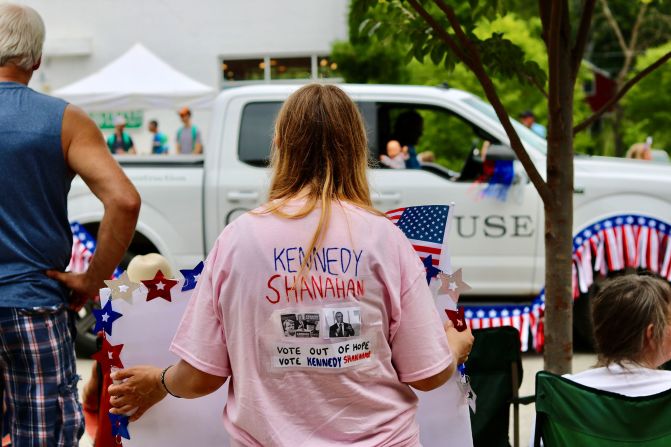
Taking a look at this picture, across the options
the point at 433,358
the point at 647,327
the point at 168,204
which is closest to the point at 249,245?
the point at 433,358

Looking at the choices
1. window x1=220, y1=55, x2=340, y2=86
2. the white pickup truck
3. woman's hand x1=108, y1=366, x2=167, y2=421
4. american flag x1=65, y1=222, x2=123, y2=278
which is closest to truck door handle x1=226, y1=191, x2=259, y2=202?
the white pickup truck

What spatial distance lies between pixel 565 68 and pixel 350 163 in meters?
1.84

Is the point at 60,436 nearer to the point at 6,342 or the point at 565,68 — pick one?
the point at 6,342

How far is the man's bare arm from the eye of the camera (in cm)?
294

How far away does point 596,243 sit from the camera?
23.6 ft

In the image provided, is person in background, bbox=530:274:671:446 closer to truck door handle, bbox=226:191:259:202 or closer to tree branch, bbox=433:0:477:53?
tree branch, bbox=433:0:477:53

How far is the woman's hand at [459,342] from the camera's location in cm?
239

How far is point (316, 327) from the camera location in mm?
2064

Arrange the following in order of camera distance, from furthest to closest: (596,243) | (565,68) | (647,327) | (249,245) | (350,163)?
(596,243)
(565,68)
(647,327)
(350,163)
(249,245)

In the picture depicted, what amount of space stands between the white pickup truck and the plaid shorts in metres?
4.34

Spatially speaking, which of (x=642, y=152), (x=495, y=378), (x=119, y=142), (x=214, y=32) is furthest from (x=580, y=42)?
(x=214, y=32)

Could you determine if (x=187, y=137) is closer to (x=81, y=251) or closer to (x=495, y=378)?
(x=81, y=251)

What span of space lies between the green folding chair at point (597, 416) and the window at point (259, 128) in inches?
188

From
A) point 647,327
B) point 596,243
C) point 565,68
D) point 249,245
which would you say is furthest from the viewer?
point 596,243
